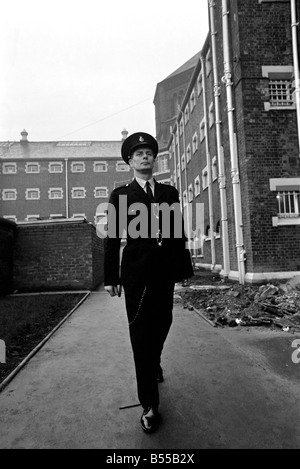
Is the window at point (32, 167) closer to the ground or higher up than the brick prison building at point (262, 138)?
higher up

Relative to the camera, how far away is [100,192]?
4175 centimetres

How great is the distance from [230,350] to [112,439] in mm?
2427

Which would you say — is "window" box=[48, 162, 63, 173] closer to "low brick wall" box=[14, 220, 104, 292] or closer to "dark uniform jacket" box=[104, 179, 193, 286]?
"low brick wall" box=[14, 220, 104, 292]

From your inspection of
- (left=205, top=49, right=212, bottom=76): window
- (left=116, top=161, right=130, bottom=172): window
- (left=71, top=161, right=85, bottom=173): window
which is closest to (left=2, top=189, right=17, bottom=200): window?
(left=71, top=161, right=85, bottom=173): window

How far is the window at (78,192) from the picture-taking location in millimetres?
40875

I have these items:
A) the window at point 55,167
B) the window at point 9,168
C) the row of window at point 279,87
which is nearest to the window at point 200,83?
the row of window at point 279,87

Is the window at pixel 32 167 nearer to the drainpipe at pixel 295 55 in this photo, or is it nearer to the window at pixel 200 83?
the window at pixel 200 83

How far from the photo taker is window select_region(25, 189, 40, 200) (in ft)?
132

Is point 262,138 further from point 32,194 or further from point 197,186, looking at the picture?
point 32,194

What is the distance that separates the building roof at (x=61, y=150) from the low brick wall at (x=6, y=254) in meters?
32.9

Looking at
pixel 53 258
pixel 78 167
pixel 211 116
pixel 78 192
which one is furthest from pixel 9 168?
pixel 53 258

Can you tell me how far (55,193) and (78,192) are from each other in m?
2.79

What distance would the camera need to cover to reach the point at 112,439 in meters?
2.24
